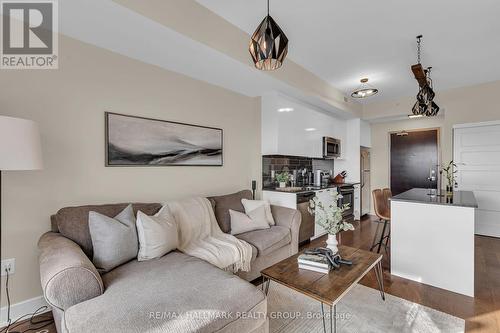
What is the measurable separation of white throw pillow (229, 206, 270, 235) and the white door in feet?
13.3

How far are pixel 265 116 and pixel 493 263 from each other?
358cm

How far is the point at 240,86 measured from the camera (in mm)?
3439

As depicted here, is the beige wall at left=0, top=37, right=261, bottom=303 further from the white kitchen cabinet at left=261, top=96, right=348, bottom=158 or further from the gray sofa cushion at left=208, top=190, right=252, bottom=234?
the white kitchen cabinet at left=261, top=96, right=348, bottom=158

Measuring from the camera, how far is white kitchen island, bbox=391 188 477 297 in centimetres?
230

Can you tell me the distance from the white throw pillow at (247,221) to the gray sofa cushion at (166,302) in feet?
3.32

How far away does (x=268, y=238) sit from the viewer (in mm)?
2574

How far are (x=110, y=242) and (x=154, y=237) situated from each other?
0.31 m

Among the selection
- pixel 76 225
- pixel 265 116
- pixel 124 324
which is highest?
pixel 265 116

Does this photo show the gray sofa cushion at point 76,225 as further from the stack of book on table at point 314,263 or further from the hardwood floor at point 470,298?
the hardwood floor at point 470,298

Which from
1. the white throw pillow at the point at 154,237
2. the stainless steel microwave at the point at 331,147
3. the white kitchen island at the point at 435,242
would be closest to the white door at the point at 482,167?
the stainless steel microwave at the point at 331,147

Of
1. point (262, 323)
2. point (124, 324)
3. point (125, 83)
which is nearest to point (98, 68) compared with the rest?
point (125, 83)

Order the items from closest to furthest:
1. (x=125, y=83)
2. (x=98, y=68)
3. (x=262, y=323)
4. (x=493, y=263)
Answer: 1. (x=262, y=323)
2. (x=98, y=68)
3. (x=125, y=83)
4. (x=493, y=263)

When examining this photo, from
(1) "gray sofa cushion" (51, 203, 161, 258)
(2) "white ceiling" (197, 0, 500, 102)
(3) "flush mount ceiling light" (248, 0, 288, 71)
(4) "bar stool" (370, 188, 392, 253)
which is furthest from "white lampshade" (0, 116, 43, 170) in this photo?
(4) "bar stool" (370, 188, 392, 253)

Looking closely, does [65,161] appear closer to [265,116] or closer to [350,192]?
[265,116]
